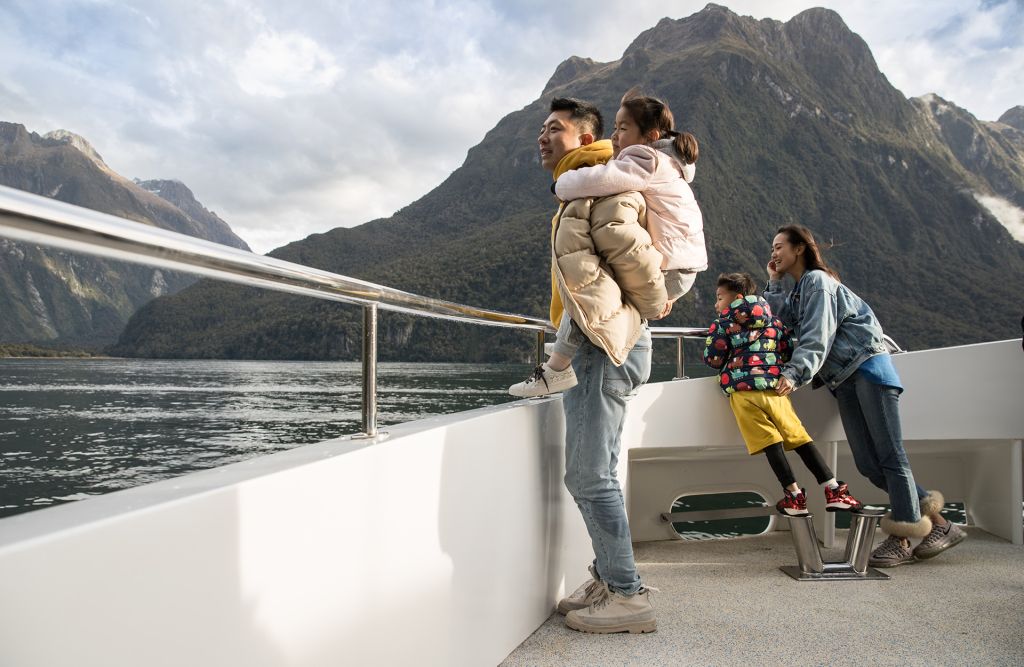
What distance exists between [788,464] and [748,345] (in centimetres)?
47

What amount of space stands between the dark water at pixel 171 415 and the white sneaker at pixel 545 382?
10208 millimetres

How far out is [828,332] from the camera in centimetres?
265

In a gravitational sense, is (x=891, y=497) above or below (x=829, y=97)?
below

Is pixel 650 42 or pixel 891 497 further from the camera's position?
pixel 650 42

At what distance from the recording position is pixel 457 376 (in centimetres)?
6575

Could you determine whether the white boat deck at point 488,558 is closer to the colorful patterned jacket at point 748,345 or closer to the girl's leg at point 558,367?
the girl's leg at point 558,367

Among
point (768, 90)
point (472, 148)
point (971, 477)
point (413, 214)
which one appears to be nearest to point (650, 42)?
Answer: point (768, 90)

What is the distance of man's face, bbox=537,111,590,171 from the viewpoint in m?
1.88

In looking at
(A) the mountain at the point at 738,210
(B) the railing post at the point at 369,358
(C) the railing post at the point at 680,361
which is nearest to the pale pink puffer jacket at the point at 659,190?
(B) the railing post at the point at 369,358

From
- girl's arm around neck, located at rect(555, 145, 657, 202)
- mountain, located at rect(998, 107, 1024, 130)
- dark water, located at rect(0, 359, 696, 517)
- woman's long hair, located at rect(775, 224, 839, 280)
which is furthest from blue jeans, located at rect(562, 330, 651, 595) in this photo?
mountain, located at rect(998, 107, 1024, 130)

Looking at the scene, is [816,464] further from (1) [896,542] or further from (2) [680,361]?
(2) [680,361]

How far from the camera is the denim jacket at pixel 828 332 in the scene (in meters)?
2.62

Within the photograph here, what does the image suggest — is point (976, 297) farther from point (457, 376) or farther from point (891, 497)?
point (891, 497)

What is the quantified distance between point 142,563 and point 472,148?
140m
